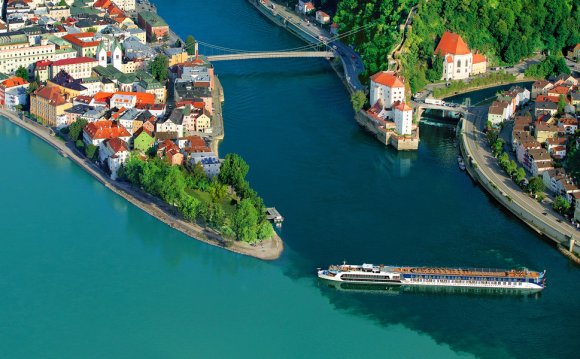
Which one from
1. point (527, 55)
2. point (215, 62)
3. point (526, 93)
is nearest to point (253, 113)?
point (215, 62)

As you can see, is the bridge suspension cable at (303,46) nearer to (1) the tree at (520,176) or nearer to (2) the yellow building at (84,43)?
(2) the yellow building at (84,43)

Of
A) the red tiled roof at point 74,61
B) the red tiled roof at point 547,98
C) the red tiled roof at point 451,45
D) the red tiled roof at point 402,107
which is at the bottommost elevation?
the red tiled roof at point 402,107

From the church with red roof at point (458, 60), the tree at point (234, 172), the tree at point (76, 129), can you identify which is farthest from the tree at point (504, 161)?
the tree at point (76, 129)

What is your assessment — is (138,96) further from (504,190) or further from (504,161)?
(504,190)

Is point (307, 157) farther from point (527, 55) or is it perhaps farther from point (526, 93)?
point (527, 55)

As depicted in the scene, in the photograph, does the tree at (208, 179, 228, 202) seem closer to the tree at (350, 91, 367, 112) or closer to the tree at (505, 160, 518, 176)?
the tree at (505, 160, 518, 176)
